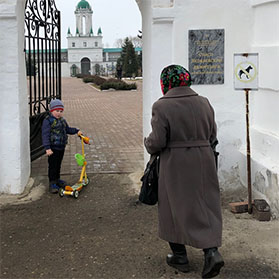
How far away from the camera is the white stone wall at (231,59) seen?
217 inches

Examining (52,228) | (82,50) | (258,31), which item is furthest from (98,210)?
(82,50)

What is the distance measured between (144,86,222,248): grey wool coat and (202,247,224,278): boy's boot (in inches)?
2.7

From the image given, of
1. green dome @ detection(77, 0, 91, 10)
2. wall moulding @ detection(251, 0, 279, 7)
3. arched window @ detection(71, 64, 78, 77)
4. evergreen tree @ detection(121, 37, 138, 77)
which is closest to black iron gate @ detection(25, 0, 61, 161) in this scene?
wall moulding @ detection(251, 0, 279, 7)

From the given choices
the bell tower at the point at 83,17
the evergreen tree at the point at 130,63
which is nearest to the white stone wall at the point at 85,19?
the bell tower at the point at 83,17

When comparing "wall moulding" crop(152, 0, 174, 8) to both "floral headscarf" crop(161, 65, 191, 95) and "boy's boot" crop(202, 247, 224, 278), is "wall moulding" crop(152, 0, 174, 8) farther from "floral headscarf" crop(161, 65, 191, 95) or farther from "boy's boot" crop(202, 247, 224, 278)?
"boy's boot" crop(202, 247, 224, 278)

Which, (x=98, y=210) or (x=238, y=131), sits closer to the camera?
(x=98, y=210)

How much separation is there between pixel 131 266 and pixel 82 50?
91486 mm

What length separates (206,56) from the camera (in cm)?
588

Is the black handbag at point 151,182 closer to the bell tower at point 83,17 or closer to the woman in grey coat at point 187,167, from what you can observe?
the woman in grey coat at point 187,167

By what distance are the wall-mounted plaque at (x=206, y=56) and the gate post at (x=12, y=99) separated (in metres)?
2.32

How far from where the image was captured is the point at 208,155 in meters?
3.66

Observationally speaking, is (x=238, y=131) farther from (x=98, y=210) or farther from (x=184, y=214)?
(x=184, y=214)

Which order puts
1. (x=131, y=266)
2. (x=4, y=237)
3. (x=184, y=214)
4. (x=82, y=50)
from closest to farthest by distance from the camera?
(x=184, y=214)
(x=131, y=266)
(x=4, y=237)
(x=82, y=50)

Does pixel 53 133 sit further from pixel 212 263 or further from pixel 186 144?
pixel 212 263
